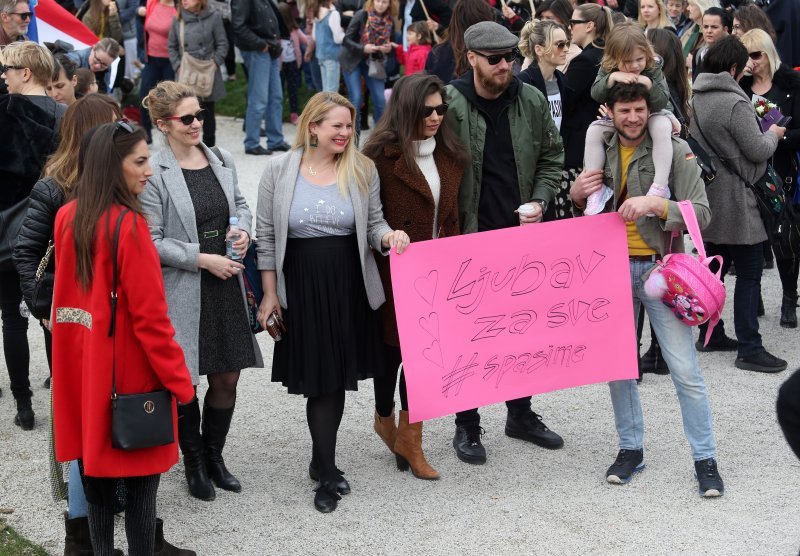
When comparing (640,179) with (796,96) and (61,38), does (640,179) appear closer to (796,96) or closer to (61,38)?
(796,96)

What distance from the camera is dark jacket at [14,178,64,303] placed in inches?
192

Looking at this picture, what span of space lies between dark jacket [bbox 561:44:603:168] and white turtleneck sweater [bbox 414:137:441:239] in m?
2.42

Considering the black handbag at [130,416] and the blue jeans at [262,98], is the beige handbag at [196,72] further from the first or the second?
the black handbag at [130,416]

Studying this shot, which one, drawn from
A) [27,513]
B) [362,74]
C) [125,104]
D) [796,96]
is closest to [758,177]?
[796,96]

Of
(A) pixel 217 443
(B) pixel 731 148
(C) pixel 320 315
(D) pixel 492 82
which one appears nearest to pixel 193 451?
(A) pixel 217 443

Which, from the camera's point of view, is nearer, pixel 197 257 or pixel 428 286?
pixel 197 257

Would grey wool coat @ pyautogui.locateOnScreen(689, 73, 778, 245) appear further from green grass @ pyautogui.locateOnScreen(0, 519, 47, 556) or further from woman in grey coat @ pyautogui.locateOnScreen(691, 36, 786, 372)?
green grass @ pyautogui.locateOnScreen(0, 519, 47, 556)

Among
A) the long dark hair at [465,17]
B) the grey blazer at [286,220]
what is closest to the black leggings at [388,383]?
the grey blazer at [286,220]

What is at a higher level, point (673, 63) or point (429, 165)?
point (673, 63)

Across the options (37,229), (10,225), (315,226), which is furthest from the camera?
(10,225)

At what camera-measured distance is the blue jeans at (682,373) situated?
5.20 metres

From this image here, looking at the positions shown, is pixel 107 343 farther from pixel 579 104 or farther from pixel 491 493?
pixel 579 104

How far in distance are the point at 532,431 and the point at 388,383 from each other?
907mm

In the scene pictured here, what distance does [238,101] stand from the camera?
54.1ft
